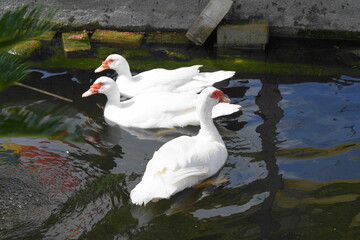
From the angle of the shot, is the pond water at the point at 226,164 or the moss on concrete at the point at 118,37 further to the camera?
the moss on concrete at the point at 118,37

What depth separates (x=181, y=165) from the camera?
5258mm

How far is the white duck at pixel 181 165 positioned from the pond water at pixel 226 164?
0.43 ft

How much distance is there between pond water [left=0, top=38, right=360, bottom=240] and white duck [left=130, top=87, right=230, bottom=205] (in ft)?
0.43

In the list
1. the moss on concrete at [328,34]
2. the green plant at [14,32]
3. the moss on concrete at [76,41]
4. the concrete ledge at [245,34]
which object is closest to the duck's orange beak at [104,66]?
the moss on concrete at [76,41]

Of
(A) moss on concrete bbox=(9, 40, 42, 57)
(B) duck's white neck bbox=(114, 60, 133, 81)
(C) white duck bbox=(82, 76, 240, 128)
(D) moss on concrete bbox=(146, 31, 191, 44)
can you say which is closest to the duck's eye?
(C) white duck bbox=(82, 76, 240, 128)

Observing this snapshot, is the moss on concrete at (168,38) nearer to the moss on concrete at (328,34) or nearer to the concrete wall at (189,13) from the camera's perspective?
the concrete wall at (189,13)

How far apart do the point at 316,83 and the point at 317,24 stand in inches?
70.8

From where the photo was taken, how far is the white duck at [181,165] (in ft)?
16.5

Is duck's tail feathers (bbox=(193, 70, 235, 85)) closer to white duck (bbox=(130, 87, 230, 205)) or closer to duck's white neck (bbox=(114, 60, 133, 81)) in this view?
duck's white neck (bbox=(114, 60, 133, 81))

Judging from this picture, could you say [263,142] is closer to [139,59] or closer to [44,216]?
[44,216]

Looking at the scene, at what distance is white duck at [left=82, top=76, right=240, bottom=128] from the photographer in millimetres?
6684

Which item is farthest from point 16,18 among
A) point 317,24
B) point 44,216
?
point 317,24

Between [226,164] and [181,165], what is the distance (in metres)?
0.70

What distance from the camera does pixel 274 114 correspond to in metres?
6.69
